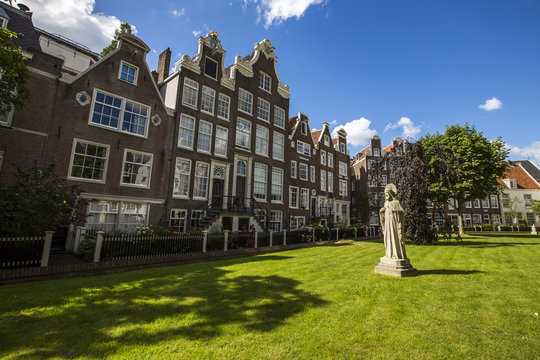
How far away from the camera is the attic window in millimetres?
21094

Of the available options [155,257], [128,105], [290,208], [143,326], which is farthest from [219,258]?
[290,208]

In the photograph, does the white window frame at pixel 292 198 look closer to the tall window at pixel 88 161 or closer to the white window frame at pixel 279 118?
the white window frame at pixel 279 118

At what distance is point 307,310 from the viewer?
513 centimetres

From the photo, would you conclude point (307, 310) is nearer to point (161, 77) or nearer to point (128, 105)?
point (128, 105)

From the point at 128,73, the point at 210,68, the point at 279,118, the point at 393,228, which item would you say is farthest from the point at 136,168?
the point at 279,118

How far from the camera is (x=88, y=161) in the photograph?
14.8 m

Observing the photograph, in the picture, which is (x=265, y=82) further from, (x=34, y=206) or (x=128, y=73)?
(x=34, y=206)

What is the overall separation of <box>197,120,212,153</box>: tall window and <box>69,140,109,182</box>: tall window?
646cm

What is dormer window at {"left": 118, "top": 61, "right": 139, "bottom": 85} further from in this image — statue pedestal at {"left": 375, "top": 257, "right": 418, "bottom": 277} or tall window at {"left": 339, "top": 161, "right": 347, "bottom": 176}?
tall window at {"left": 339, "top": 161, "right": 347, "bottom": 176}

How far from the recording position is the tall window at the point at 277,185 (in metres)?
25.3

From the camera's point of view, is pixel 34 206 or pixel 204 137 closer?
pixel 34 206

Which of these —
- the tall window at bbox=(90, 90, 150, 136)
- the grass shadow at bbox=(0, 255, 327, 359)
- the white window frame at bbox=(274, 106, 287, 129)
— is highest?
the white window frame at bbox=(274, 106, 287, 129)

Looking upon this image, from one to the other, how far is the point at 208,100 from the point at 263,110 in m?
6.49

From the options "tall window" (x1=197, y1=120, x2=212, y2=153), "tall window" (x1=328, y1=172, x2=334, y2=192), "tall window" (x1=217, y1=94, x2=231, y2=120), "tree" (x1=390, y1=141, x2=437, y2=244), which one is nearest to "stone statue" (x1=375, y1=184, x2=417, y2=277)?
"tree" (x1=390, y1=141, x2=437, y2=244)
